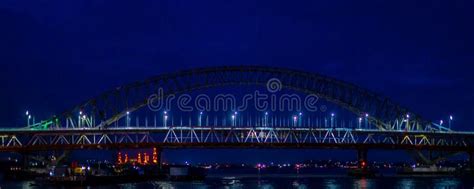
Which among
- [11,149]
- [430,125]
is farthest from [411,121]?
[11,149]

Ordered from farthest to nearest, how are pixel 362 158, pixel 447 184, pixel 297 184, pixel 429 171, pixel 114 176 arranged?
pixel 429 171 → pixel 362 158 → pixel 114 176 → pixel 297 184 → pixel 447 184

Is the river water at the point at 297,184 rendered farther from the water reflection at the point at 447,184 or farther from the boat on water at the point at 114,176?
the boat on water at the point at 114,176

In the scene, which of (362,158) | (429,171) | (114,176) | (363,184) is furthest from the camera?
(429,171)

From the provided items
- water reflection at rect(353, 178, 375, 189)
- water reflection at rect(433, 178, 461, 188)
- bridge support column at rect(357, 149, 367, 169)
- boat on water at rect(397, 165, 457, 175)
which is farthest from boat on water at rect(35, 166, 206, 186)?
boat on water at rect(397, 165, 457, 175)

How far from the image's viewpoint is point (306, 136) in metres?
172

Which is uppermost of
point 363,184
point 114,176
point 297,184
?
point 114,176

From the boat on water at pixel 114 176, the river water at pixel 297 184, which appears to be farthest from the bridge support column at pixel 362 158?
the boat on water at pixel 114 176

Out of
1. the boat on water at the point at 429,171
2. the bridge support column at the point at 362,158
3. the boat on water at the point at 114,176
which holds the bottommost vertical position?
the boat on water at the point at 429,171

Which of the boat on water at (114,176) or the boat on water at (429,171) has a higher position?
the boat on water at (114,176)

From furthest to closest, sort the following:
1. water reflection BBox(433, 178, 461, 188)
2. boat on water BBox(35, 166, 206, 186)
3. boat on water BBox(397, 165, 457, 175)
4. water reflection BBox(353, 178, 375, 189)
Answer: boat on water BBox(397, 165, 457, 175)
boat on water BBox(35, 166, 206, 186)
water reflection BBox(353, 178, 375, 189)
water reflection BBox(433, 178, 461, 188)

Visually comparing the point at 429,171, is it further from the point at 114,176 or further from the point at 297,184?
the point at 114,176

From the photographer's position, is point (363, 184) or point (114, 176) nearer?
point (363, 184)

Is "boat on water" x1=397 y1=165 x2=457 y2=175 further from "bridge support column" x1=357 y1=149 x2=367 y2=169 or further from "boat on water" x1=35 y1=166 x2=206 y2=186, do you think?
"boat on water" x1=35 y1=166 x2=206 y2=186

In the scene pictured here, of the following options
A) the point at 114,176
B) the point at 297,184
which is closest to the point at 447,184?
the point at 297,184
